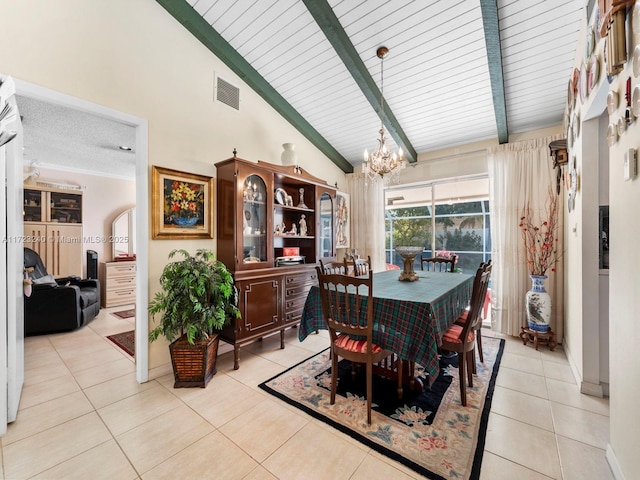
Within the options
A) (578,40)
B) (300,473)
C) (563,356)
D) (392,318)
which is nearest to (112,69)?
(392,318)

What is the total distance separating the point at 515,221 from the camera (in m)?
3.46

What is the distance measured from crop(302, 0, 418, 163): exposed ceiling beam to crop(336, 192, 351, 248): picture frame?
126 centimetres

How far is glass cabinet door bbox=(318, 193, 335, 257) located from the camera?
3922 millimetres

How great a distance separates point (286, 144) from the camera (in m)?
3.47

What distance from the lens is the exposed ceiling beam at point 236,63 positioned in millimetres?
2551

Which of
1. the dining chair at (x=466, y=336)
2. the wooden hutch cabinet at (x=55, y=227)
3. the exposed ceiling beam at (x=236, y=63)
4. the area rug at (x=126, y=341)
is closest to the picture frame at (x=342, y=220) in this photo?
the exposed ceiling beam at (x=236, y=63)

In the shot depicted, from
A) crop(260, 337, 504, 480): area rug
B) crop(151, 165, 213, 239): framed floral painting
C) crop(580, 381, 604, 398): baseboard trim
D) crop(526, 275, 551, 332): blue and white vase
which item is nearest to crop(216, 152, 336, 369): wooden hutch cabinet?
crop(151, 165, 213, 239): framed floral painting

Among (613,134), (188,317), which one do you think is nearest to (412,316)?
(613,134)

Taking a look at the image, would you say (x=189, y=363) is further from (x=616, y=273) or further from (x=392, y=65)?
(x=392, y=65)

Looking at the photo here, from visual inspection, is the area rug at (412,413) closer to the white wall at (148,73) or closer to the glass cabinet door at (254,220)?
the glass cabinet door at (254,220)

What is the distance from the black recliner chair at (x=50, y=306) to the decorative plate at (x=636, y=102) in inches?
211

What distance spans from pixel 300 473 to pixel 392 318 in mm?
1028

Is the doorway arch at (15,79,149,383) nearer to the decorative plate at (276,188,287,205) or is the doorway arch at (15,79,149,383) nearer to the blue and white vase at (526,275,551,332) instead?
the decorative plate at (276,188,287,205)

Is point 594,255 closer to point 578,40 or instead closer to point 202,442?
point 578,40
